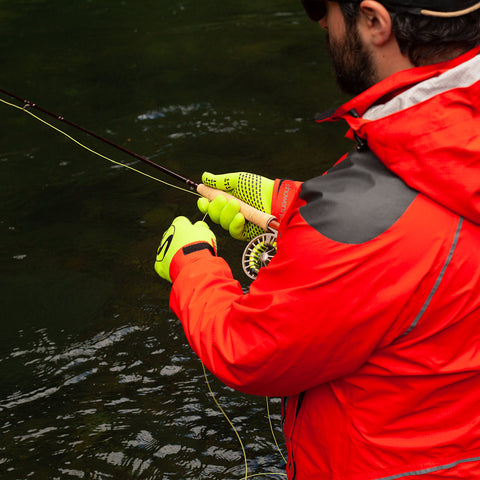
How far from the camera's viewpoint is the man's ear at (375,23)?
150 cm

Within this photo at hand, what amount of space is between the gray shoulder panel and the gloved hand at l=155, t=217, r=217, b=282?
0.74 m

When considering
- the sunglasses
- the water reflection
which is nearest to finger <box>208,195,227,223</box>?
the sunglasses

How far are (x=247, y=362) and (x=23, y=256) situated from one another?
375 centimetres

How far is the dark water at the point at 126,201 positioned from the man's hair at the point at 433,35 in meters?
2.31

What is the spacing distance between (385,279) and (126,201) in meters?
4.49

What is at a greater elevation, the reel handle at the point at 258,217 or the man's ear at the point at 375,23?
the man's ear at the point at 375,23

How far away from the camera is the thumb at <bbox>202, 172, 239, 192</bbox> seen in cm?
287

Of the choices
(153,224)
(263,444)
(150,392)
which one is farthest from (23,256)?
(263,444)

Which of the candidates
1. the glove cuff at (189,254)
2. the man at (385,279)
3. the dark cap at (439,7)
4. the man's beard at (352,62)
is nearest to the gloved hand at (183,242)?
the glove cuff at (189,254)

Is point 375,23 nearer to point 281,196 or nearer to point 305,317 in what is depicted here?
point 305,317

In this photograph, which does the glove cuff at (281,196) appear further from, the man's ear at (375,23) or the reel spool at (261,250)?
the man's ear at (375,23)

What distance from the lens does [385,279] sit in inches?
54.9

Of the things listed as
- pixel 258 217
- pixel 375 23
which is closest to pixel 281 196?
pixel 258 217

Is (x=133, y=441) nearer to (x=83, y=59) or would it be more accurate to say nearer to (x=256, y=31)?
(x=83, y=59)
